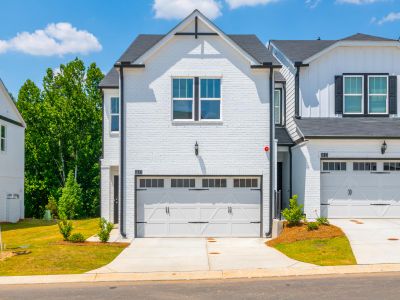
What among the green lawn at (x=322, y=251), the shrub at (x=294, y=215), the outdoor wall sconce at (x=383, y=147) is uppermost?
the outdoor wall sconce at (x=383, y=147)

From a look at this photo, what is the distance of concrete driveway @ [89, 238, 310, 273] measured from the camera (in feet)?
41.6

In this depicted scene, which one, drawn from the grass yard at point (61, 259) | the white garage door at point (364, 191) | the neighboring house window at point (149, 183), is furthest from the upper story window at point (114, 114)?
the white garage door at point (364, 191)

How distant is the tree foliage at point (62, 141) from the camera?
36.7 m

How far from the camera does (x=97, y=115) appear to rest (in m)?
37.6

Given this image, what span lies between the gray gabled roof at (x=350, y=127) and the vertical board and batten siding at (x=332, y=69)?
69cm

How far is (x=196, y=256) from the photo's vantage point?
14.3 m

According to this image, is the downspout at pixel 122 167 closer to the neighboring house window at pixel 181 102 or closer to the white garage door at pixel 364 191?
the neighboring house window at pixel 181 102

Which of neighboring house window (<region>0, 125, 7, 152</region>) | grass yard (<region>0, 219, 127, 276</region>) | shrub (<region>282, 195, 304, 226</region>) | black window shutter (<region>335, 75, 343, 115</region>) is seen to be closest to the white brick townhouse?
shrub (<region>282, 195, 304, 226</region>)

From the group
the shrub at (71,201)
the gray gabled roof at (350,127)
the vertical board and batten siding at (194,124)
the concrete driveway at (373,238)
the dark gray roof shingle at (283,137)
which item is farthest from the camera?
the shrub at (71,201)

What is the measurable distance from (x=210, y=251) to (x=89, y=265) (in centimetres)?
411

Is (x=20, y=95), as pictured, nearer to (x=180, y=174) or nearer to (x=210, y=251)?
(x=180, y=174)

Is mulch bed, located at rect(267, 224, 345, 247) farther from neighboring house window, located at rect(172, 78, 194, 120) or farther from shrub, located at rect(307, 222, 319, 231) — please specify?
neighboring house window, located at rect(172, 78, 194, 120)

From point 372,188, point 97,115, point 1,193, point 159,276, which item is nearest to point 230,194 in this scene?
point 372,188

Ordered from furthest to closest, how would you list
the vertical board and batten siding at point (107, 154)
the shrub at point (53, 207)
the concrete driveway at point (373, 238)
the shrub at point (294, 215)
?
the shrub at point (53, 207) < the vertical board and batten siding at point (107, 154) < the shrub at point (294, 215) < the concrete driveway at point (373, 238)
